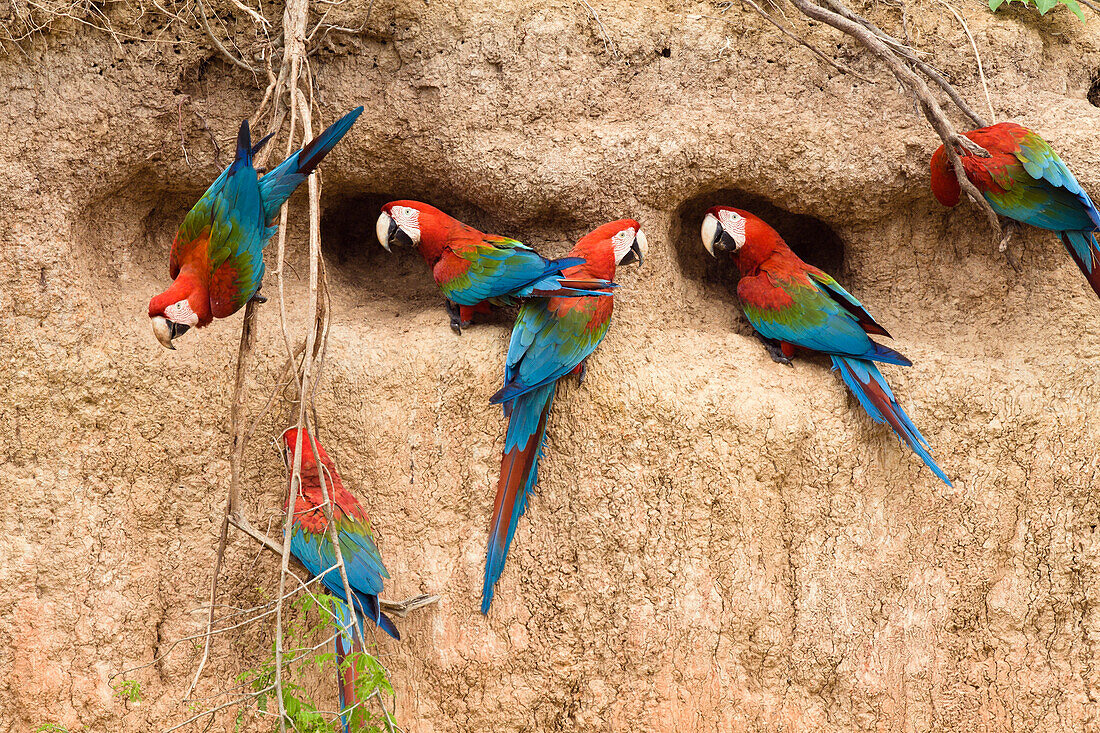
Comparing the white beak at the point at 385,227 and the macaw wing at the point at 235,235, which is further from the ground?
the macaw wing at the point at 235,235

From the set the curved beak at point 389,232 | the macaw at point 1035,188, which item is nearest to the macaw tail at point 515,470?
the curved beak at point 389,232

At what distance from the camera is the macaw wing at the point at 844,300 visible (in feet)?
7.84

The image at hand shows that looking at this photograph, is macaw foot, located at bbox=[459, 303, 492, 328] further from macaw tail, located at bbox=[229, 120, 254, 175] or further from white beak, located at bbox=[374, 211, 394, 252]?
macaw tail, located at bbox=[229, 120, 254, 175]

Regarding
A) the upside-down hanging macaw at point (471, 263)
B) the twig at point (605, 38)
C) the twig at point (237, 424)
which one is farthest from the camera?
the twig at point (605, 38)

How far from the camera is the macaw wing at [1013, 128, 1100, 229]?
2.20 meters

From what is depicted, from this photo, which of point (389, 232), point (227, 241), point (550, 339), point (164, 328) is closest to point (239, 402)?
point (164, 328)

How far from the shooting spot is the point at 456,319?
243 cm

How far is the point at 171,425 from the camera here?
92.7 inches

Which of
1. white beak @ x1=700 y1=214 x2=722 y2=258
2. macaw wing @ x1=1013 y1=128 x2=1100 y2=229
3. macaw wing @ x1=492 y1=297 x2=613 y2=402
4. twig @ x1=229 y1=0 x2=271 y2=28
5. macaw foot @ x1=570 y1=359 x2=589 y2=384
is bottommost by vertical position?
macaw foot @ x1=570 y1=359 x2=589 y2=384

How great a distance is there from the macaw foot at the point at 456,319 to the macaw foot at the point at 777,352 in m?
0.86

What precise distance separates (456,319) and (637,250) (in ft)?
1.74

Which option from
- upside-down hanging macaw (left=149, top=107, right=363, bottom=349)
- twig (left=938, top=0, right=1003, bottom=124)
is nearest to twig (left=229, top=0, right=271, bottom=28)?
upside-down hanging macaw (left=149, top=107, right=363, bottom=349)

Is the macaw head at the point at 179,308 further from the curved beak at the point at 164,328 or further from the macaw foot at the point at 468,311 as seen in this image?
the macaw foot at the point at 468,311

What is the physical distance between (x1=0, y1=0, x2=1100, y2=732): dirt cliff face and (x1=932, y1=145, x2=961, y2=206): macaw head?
11 centimetres
